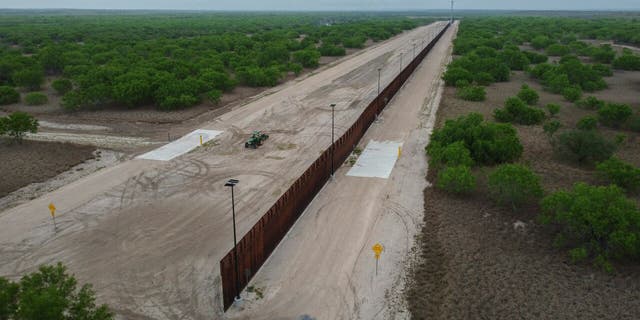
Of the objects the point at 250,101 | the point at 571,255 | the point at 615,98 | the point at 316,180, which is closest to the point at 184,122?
the point at 250,101

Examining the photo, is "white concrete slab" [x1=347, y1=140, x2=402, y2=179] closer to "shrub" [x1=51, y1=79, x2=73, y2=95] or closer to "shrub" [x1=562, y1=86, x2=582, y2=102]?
"shrub" [x1=562, y1=86, x2=582, y2=102]

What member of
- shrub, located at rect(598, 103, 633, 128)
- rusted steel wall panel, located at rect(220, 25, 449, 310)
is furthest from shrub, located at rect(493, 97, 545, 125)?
rusted steel wall panel, located at rect(220, 25, 449, 310)

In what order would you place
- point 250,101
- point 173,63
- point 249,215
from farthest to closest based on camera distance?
point 173,63 < point 250,101 < point 249,215

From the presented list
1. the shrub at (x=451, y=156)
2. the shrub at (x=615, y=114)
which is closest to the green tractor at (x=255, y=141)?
the shrub at (x=451, y=156)

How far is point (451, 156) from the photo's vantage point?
3123 centimetres

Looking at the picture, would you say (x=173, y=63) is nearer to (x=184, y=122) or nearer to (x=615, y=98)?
(x=184, y=122)

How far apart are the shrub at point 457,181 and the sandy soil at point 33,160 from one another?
26703mm

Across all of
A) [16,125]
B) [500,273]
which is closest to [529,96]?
[500,273]

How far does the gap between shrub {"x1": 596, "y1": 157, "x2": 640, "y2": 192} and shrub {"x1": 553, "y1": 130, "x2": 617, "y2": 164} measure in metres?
3.52

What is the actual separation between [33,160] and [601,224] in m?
37.7

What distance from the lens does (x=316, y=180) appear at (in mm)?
28406

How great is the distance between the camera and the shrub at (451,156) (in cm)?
3105

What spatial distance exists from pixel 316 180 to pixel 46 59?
64.2 m

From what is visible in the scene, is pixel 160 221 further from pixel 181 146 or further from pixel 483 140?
Result: pixel 483 140
